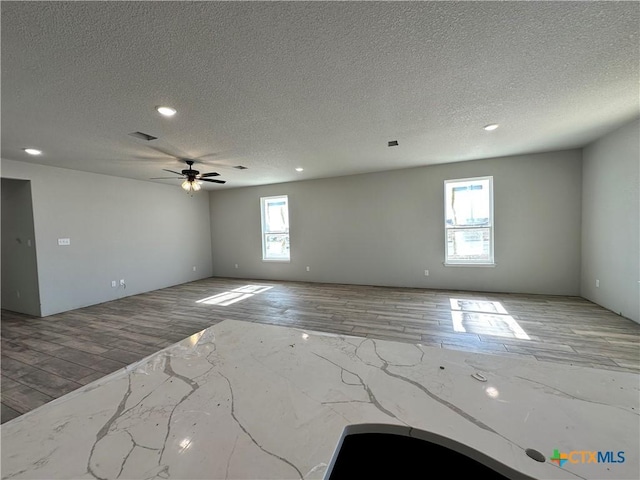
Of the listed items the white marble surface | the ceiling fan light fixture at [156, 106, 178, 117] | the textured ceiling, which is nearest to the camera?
the white marble surface

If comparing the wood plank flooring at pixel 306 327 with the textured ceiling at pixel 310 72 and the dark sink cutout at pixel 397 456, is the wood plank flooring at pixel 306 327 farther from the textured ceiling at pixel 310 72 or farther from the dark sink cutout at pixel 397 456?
the textured ceiling at pixel 310 72

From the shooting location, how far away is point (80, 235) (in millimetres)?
4816

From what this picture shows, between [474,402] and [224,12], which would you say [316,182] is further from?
[474,402]

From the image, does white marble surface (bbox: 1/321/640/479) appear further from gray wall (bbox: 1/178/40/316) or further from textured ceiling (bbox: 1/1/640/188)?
gray wall (bbox: 1/178/40/316)

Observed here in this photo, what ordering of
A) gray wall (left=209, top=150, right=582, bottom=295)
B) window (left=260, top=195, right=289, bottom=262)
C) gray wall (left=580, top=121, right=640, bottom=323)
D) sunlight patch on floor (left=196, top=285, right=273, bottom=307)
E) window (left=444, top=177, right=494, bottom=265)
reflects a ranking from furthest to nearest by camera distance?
window (left=260, top=195, right=289, bottom=262) → window (left=444, top=177, right=494, bottom=265) → sunlight patch on floor (left=196, top=285, right=273, bottom=307) → gray wall (left=209, top=150, right=582, bottom=295) → gray wall (left=580, top=121, right=640, bottom=323)

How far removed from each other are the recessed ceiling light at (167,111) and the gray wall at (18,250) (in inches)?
137

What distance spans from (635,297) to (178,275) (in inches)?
324

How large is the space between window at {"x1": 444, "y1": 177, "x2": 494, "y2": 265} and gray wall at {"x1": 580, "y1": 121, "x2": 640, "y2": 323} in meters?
1.31

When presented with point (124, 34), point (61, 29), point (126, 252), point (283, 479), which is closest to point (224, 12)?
point (124, 34)

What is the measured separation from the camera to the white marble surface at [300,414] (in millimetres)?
569

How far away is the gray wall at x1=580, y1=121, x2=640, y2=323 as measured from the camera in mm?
3281

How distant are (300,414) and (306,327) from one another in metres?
2.92

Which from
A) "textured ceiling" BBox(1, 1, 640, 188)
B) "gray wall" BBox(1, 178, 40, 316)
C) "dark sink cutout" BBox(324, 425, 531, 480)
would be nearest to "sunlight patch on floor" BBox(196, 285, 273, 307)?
"gray wall" BBox(1, 178, 40, 316)

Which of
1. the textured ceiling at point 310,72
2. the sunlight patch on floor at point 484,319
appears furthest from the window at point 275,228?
the sunlight patch on floor at point 484,319
